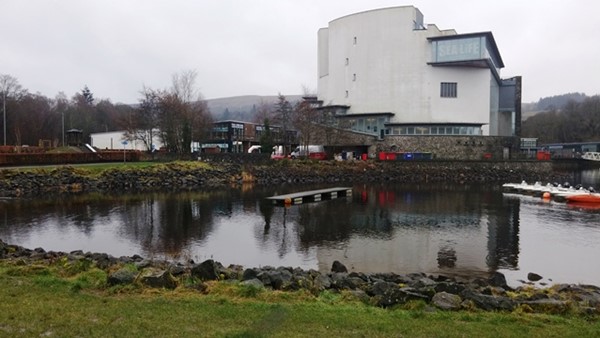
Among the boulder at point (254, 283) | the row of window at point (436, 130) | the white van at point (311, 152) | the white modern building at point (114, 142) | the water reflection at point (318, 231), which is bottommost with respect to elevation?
the water reflection at point (318, 231)

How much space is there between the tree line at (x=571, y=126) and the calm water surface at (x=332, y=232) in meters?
105

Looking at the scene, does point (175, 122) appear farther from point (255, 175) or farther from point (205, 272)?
point (205, 272)

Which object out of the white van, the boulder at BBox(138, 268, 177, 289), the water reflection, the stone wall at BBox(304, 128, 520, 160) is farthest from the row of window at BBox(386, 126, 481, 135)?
the boulder at BBox(138, 268, 177, 289)

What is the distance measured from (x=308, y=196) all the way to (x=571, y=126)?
117 metres

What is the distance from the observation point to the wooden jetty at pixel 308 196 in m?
34.3

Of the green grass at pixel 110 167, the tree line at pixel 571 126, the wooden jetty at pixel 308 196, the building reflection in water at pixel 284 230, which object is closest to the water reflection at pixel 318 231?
the building reflection in water at pixel 284 230

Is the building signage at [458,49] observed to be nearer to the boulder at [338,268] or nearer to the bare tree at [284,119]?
the bare tree at [284,119]

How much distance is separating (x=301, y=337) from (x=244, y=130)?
79.5 m

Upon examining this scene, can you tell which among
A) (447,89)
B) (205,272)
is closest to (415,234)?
(205,272)

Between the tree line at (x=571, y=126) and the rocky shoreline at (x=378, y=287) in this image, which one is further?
the tree line at (x=571, y=126)

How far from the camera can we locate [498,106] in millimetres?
81938

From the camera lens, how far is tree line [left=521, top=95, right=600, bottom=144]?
124m

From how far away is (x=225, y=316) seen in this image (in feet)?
26.4

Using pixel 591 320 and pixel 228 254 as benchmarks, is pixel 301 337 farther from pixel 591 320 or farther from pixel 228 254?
pixel 228 254
